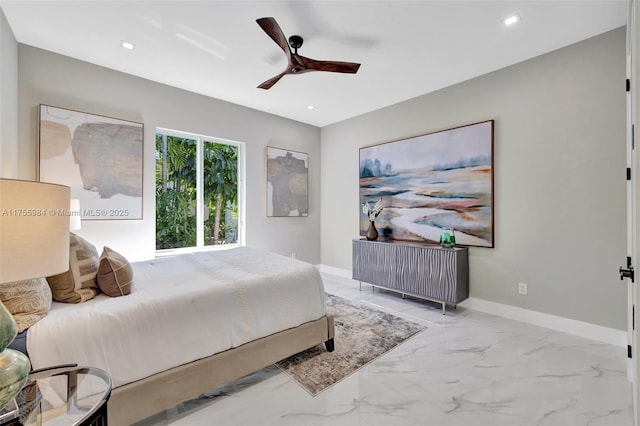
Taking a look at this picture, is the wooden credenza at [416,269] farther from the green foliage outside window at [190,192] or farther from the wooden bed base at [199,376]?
the green foliage outside window at [190,192]

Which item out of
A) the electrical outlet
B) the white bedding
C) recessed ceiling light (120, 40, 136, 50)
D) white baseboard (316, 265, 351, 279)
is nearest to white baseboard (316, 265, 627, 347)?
the electrical outlet

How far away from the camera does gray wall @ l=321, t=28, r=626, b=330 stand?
2484mm

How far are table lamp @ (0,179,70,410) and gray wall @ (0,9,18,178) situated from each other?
1.97m

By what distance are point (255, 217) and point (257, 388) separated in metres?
2.81

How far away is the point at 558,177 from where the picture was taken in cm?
276

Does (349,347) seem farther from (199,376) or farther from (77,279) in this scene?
(77,279)

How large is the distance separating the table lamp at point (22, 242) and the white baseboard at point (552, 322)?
3757mm

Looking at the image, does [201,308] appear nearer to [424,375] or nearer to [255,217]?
[424,375]

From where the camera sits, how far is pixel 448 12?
2195mm

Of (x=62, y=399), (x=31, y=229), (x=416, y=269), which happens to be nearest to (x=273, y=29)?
(x=31, y=229)

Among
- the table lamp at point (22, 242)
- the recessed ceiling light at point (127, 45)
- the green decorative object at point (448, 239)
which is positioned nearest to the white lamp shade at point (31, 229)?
the table lamp at point (22, 242)

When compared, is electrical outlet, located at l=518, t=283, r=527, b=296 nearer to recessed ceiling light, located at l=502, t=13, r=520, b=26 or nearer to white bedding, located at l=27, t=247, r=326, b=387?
white bedding, located at l=27, t=247, r=326, b=387

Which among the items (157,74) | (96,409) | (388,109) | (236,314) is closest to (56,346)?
(96,409)

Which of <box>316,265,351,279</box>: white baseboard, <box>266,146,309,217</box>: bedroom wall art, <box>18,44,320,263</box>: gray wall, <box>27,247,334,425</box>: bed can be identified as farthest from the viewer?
<box>316,265,351,279</box>: white baseboard
